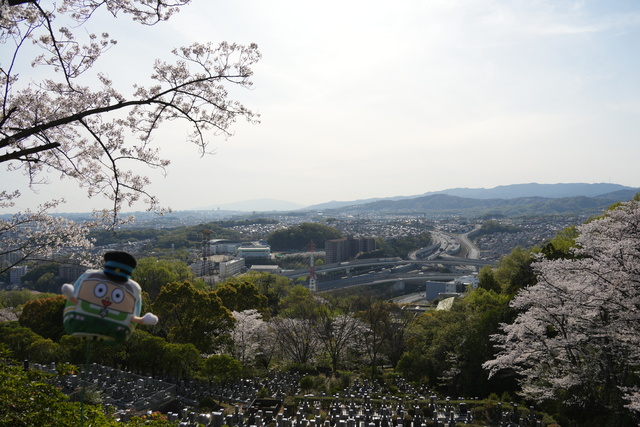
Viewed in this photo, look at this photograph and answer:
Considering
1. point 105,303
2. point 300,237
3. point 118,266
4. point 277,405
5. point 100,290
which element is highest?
point 118,266

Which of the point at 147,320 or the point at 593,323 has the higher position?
the point at 147,320

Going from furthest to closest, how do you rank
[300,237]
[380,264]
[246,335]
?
1. [300,237]
2. [380,264]
3. [246,335]

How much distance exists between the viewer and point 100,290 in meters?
3.36

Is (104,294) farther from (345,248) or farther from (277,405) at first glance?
(345,248)

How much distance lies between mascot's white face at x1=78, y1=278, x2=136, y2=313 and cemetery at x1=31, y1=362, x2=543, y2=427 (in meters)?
6.25

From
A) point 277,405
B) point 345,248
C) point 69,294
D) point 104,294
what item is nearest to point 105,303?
point 104,294

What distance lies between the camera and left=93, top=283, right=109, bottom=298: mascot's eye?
3352 millimetres

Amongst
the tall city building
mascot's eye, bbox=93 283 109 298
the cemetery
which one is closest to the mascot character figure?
mascot's eye, bbox=93 283 109 298

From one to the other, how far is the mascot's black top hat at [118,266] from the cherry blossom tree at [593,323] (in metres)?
7.79

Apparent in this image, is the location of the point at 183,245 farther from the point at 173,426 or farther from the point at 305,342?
the point at 173,426

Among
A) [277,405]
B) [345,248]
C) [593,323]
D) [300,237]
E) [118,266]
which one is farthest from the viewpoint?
[300,237]

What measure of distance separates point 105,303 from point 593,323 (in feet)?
29.0

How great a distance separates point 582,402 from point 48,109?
37.6 ft

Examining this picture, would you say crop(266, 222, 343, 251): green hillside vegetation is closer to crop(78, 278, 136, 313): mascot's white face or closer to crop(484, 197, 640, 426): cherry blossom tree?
crop(484, 197, 640, 426): cherry blossom tree
